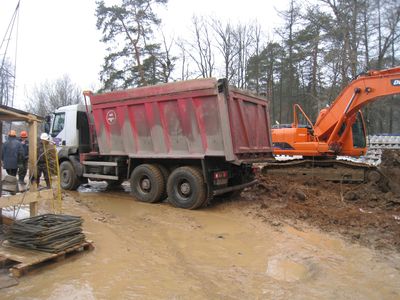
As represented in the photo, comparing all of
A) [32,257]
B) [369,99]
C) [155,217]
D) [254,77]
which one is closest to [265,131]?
[369,99]

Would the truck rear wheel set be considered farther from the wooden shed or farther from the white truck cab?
the wooden shed

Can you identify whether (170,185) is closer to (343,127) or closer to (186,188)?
(186,188)

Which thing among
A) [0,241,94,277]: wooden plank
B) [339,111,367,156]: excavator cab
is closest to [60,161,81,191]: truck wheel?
[0,241,94,277]: wooden plank

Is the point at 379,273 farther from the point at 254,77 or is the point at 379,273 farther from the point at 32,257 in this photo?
the point at 254,77

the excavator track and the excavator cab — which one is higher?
the excavator cab

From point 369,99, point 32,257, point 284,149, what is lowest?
point 32,257

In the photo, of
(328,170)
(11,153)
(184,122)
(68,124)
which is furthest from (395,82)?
(11,153)

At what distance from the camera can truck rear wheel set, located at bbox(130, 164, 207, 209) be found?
8375mm

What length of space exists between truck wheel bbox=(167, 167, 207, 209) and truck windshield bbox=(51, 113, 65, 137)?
15.3 feet

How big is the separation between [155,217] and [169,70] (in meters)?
22.7

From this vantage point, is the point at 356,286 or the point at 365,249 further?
the point at 365,249

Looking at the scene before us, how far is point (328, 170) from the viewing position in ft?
36.6

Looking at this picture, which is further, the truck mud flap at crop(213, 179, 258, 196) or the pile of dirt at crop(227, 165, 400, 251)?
the truck mud flap at crop(213, 179, 258, 196)

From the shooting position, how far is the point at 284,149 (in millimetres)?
11844
